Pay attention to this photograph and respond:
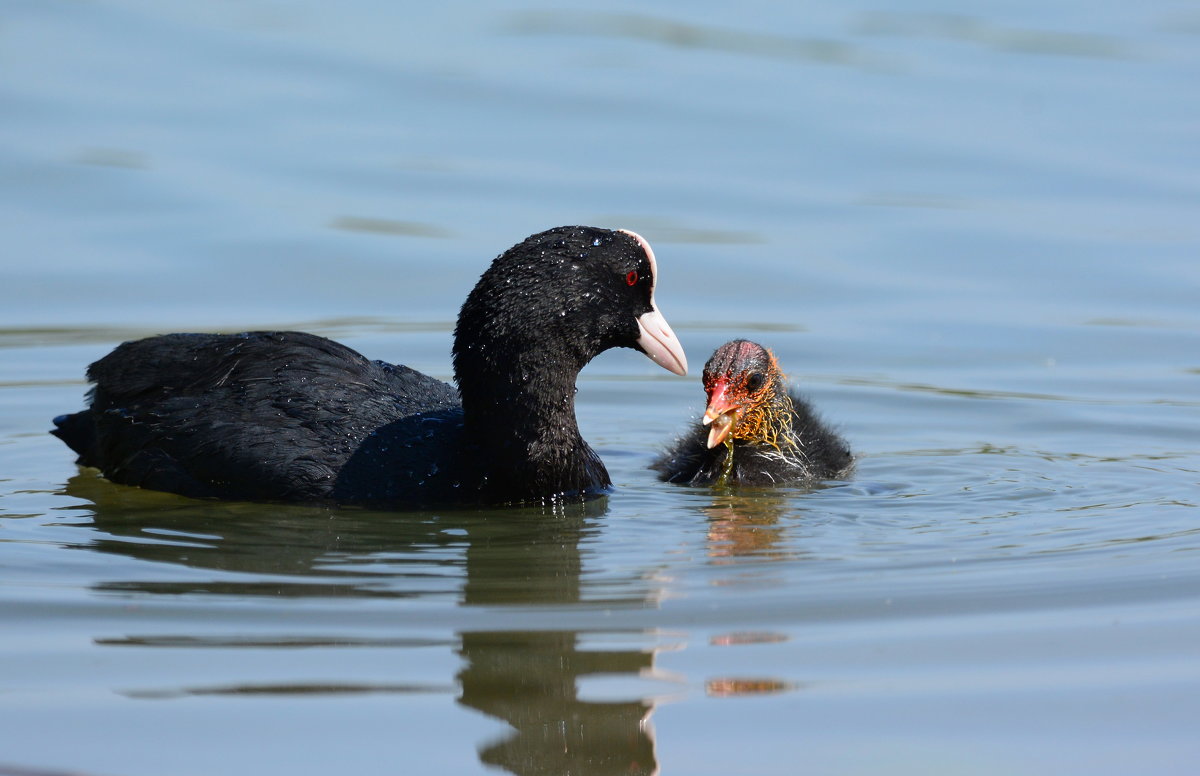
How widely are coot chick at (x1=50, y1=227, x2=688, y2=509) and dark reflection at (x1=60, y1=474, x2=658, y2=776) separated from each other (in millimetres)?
101

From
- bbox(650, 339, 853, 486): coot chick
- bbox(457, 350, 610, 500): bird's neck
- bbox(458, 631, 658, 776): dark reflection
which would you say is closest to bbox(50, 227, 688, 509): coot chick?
bbox(457, 350, 610, 500): bird's neck

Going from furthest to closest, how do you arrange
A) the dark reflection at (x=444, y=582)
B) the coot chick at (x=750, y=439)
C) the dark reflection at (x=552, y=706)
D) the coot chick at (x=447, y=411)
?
the coot chick at (x=750, y=439), the coot chick at (x=447, y=411), the dark reflection at (x=444, y=582), the dark reflection at (x=552, y=706)

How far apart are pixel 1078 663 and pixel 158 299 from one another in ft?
23.2

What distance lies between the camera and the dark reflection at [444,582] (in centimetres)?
446

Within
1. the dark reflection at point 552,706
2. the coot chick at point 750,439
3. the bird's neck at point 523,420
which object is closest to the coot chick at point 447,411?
the bird's neck at point 523,420

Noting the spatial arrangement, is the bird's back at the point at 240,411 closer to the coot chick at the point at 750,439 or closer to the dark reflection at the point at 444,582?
the dark reflection at the point at 444,582

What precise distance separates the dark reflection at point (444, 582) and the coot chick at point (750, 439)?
0.70 m

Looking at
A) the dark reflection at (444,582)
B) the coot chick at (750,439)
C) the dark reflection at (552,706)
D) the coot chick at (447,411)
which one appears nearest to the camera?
the dark reflection at (552,706)

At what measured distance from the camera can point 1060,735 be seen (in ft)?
14.5

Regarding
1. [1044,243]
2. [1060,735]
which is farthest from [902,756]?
[1044,243]

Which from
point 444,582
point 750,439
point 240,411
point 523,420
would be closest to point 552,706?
point 444,582

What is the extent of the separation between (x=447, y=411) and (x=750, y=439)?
1.29 meters

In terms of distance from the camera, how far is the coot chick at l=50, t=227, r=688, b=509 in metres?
6.78

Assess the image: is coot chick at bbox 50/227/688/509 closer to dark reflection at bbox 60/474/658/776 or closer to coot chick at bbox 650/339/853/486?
dark reflection at bbox 60/474/658/776
